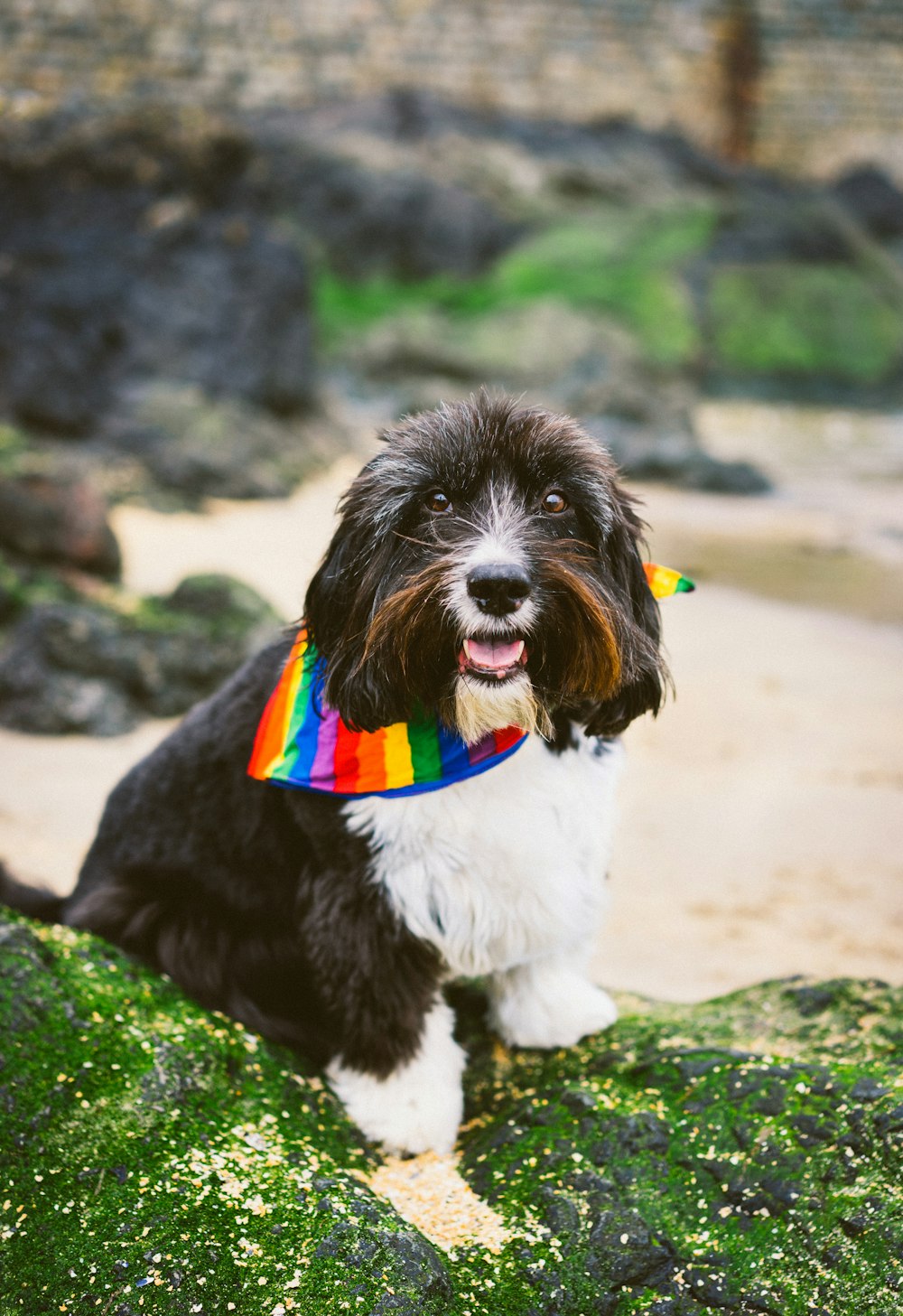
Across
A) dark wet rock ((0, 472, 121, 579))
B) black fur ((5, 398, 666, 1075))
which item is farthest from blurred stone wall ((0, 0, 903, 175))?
black fur ((5, 398, 666, 1075))

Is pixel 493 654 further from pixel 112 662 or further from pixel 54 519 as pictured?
pixel 54 519

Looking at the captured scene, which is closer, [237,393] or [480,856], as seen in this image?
[480,856]

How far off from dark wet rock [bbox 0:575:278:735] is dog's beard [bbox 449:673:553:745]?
3.38m

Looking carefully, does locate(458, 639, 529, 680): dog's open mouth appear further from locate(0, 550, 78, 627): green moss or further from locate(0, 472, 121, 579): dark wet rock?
locate(0, 472, 121, 579): dark wet rock

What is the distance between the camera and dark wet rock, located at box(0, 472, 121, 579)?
658 cm

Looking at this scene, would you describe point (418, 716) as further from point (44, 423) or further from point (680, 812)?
point (44, 423)

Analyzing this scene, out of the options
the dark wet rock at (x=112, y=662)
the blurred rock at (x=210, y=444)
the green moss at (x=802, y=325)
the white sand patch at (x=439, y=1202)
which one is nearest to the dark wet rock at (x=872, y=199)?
the green moss at (x=802, y=325)

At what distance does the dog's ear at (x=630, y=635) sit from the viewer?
231cm

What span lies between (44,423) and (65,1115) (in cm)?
960

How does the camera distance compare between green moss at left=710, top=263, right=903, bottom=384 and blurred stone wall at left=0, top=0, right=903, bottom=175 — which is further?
blurred stone wall at left=0, top=0, right=903, bottom=175

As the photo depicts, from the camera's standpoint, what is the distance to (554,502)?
7.54 feet

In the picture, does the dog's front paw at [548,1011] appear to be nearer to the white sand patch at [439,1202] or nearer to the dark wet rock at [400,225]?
the white sand patch at [439,1202]

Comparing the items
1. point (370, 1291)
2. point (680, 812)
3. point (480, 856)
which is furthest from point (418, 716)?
point (680, 812)

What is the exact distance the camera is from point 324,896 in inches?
96.1
